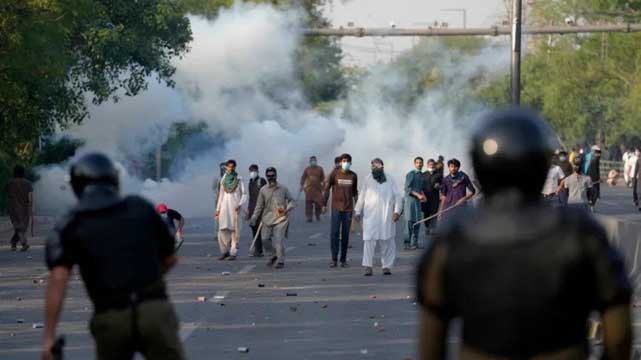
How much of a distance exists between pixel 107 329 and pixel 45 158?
38850 millimetres

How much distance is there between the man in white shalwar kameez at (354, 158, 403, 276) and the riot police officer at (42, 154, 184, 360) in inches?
579

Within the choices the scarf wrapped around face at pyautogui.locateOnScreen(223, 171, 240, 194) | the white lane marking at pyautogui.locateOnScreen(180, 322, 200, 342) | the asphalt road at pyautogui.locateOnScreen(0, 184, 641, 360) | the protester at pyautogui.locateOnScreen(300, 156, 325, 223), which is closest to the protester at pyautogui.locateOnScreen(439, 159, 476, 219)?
the asphalt road at pyautogui.locateOnScreen(0, 184, 641, 360)

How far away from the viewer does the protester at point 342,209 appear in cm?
2288

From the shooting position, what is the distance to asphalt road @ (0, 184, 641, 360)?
13.1m

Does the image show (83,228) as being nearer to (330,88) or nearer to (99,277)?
(99,277)

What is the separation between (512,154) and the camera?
4.24 meters

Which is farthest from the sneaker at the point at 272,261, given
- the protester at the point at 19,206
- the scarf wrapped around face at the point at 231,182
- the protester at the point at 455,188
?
the protester at the point at 19,206

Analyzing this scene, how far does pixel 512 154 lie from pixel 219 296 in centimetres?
1404

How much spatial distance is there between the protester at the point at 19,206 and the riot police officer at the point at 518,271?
23.3 m

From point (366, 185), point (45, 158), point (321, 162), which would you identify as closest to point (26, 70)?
point (366, 185)

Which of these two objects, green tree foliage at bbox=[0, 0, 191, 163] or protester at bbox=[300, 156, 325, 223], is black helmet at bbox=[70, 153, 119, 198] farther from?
protester at bbox=[300, 156, 325, 223]

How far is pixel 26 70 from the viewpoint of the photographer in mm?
29531

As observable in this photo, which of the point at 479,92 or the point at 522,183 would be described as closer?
the point at 522,183

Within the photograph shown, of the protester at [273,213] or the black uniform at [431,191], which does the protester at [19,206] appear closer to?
the protester at [273,213]
